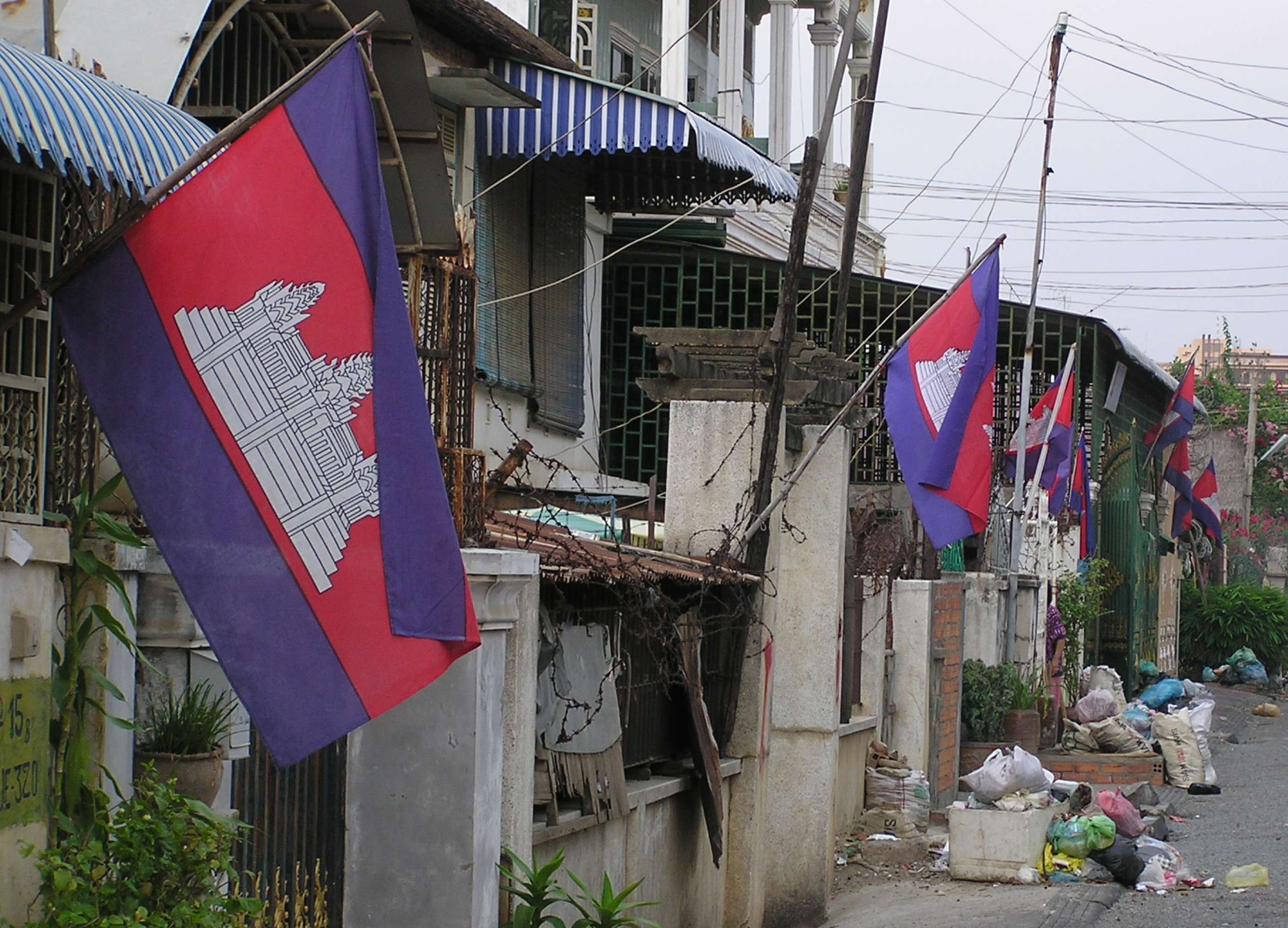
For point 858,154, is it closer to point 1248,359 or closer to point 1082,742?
point 1082,742

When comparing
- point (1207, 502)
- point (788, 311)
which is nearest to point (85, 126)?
point (788, 311)

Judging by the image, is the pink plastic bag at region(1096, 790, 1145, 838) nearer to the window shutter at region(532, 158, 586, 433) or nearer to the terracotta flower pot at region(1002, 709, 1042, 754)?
the terracotta flower pot at region(1002, 709, 1042, 754)

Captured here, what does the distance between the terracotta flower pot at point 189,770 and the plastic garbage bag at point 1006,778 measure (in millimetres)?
8252

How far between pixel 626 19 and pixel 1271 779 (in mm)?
11056

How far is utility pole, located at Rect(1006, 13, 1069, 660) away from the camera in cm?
1873

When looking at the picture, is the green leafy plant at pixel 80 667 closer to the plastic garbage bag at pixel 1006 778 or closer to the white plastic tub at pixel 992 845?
the white plastic tub at pixel 992 845

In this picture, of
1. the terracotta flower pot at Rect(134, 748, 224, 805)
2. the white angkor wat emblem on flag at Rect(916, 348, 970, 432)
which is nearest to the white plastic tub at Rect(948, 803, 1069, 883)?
the white angkor wat emblem on flag at Rect(916, 348, 970, 432)

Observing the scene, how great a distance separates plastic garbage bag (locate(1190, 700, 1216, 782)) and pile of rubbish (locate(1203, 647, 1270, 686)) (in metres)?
11.2

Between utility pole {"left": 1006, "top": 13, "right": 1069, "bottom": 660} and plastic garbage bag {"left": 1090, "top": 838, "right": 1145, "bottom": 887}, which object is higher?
utility pole {"left": 1006, "top": 13, "right": 1069, "bottom": 660}

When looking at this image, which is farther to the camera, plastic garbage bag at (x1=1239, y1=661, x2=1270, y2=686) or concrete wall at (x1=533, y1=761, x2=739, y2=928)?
plastic garbage bag at (x1=1239, y1=661, x2=1270, y2=686)

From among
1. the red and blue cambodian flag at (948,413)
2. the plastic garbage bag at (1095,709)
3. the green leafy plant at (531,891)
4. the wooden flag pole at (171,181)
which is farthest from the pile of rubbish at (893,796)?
the wooden flag pole at (171,181)

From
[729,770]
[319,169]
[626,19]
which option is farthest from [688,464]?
[626,19]

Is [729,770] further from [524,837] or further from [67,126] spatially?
[67,126]

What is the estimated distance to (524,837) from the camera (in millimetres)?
7391
